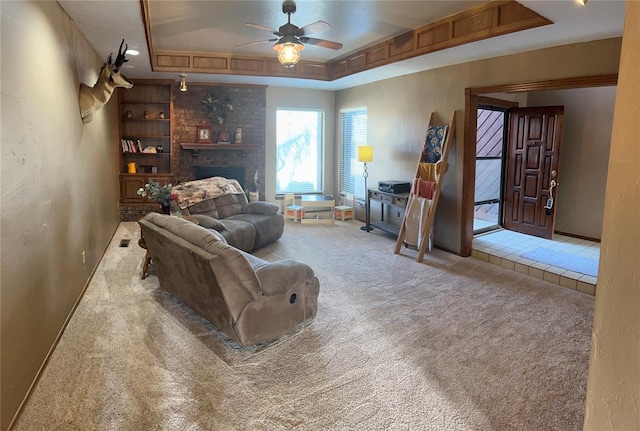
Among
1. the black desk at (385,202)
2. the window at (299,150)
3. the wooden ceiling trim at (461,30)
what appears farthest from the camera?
the window at (299,150)

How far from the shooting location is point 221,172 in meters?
7.99

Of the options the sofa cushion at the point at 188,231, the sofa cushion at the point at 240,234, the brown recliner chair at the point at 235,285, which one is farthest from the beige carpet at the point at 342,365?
the sofa cushion at the point at 240,234

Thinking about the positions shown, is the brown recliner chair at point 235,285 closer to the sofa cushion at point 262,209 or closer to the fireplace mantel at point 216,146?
the sofa cushion at point 262,209

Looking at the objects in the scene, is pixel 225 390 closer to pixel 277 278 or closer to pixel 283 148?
pixel 277 278

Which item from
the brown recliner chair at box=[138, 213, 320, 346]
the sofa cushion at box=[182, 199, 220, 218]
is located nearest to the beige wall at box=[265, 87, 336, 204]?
the sofa cushion at box=[182, 199, 220, 218]

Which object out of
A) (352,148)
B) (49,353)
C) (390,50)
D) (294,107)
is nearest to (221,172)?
(294,107)

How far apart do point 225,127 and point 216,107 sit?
39 centimetres

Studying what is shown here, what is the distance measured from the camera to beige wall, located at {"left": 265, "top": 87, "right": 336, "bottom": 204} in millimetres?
8016

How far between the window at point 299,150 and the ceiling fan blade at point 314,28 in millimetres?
3957

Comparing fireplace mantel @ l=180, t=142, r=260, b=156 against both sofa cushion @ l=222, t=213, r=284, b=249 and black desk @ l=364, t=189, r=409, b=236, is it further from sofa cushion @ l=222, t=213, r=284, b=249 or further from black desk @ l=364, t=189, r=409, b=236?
black desk @ l=364, t=189, r=409, b=236

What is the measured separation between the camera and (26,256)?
2484mm

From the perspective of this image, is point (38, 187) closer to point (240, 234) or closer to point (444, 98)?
point (240, 234)

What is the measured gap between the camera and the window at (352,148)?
7.84 m

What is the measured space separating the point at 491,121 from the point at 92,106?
5.90m
